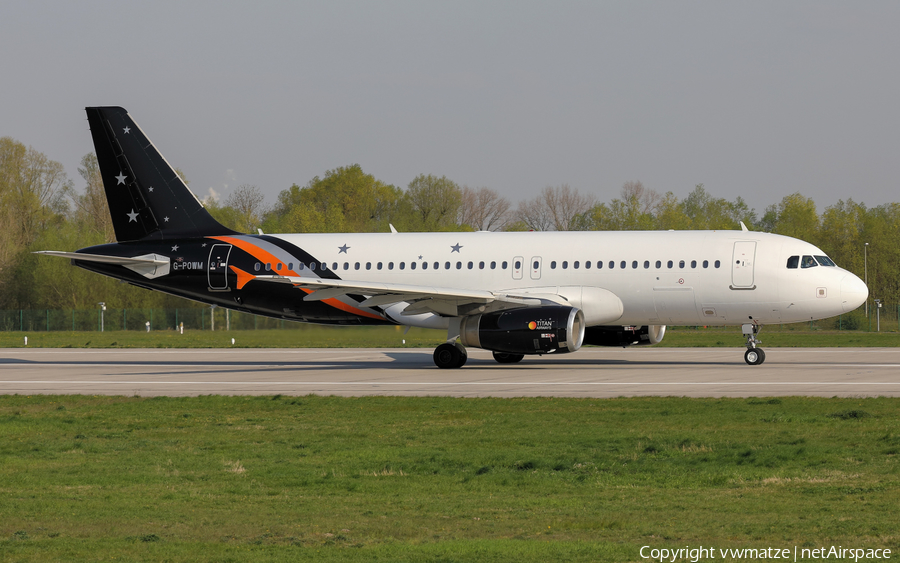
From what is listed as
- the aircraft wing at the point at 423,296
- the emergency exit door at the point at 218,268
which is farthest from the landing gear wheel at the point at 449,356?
the emergency exit door at the point at 218,268

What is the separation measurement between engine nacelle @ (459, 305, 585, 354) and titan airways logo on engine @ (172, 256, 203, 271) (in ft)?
32.6

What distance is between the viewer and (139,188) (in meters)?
32.4

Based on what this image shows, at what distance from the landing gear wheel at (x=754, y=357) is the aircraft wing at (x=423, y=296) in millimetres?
5973

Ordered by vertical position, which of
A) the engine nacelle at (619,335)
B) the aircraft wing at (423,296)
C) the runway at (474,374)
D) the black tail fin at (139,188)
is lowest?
the runway at (474,374)

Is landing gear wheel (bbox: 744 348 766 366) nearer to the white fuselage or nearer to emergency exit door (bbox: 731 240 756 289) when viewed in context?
the white fuselage

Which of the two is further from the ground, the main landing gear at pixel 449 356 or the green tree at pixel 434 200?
the green tree at pixel 434 200

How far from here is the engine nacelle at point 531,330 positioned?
1016 inches

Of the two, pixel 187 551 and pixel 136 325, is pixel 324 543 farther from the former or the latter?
pixel 136 325

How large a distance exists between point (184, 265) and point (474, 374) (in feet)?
36.3

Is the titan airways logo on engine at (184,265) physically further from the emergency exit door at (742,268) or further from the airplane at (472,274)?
the emergency exit door at (742,268)

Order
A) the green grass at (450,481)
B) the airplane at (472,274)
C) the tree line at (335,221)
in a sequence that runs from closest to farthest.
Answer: the green grass at (450,481) < the airplane at (472,274) < the tree line at (335,221)

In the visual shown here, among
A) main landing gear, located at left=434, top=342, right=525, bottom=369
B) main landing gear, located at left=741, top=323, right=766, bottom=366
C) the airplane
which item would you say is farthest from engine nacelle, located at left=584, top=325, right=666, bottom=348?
main landing gear, located at left=434, top=342, right=525, bottom=369

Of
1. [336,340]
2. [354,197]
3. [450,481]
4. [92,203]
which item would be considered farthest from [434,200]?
[450,481]

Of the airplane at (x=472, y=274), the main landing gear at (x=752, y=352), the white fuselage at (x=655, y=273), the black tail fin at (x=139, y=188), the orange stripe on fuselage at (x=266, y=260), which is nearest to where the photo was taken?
the airplane at (x=472, y=274)
